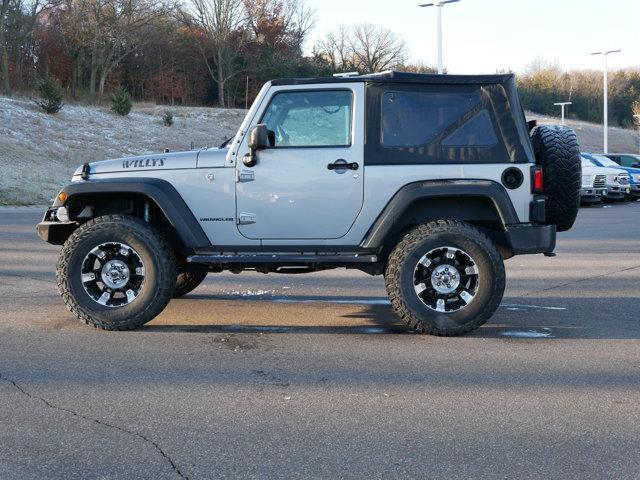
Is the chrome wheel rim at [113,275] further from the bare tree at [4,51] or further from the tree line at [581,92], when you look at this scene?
the tree line at [581,92]

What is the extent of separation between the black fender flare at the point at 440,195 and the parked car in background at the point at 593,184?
67.1 feet

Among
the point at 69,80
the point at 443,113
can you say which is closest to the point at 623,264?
the point at 443,113

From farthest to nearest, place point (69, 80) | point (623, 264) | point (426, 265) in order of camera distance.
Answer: point (69, 80)
point (623, 264)
point (426, 265)

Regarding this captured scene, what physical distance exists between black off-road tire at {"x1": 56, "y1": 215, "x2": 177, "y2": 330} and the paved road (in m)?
0.16

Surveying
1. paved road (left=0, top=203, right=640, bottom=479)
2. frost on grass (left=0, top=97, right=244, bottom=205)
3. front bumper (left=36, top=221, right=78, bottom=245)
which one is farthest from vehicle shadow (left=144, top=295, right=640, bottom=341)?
frost on grass (left=0, top=97, right=244, bottom=205)

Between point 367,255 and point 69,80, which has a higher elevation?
point 69,80

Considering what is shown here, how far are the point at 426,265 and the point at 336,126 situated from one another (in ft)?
4.64

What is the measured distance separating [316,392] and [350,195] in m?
2.18

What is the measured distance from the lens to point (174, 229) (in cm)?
733

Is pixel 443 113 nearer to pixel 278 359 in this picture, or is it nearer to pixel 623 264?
pixel 278 359

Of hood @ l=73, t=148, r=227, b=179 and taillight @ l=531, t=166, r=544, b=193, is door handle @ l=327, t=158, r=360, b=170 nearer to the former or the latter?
hood @ l=73, t=148, r=227, b=179

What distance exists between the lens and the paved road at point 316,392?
410 centimetres

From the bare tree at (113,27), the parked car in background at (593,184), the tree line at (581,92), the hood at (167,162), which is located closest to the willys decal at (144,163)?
the hood at (167,162)

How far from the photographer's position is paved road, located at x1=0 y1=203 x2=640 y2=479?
4.10 meters
